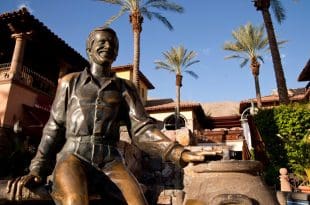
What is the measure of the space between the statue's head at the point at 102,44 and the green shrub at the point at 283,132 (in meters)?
9.85

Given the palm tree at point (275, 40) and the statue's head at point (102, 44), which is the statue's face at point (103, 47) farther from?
the palm tree at point (275, 40)

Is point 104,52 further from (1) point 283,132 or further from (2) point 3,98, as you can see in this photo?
(2) point 3,98

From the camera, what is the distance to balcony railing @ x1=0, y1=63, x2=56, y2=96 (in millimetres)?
13295

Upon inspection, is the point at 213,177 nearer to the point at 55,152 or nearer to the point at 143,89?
the point at 55,152

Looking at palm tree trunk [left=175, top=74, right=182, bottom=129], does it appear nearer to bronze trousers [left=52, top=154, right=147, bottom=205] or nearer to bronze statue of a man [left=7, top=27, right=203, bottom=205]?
bronze statue of a man [left=7, top=27, right=203, bottom=205]

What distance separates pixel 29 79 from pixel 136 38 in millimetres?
6093

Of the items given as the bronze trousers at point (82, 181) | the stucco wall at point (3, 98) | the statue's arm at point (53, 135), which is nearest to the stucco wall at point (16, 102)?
the stucco wall at point (3, 98)

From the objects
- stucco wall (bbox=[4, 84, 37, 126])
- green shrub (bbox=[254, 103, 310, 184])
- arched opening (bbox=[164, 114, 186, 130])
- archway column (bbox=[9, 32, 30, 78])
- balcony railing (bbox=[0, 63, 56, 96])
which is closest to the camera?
green shrub (bbox=[254, 103, 310, 184])

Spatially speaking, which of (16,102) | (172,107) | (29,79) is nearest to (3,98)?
(16,102)

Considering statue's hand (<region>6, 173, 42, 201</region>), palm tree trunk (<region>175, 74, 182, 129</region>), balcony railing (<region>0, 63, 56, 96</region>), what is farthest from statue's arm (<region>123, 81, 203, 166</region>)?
palm tree trunk (<region>175, 74, 182, 129</region>)

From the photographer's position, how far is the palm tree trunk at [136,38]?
14827 mm

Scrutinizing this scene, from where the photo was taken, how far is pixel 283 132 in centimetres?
1157

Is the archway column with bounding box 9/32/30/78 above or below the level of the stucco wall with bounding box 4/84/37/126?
above

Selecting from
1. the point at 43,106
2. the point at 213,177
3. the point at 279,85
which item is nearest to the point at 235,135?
the point at 279,85
